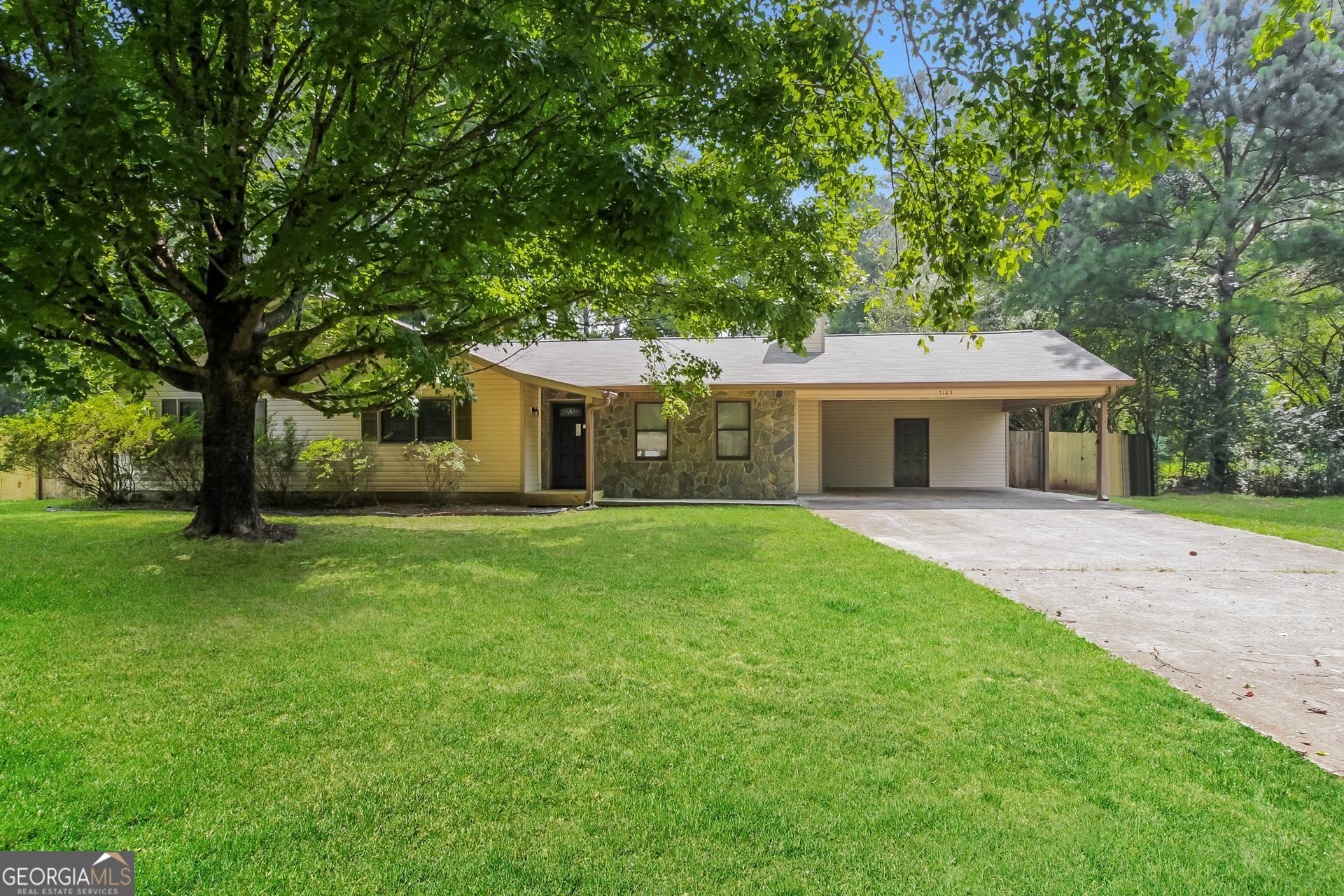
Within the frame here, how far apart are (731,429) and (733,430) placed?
46 mm

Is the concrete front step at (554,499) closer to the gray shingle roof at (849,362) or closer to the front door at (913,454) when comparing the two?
the gray shingle roof at (849,362)

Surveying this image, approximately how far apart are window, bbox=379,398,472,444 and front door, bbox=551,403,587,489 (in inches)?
84.4

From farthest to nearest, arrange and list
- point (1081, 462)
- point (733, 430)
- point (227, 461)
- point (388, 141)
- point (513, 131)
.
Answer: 1. point (1081, 462)
2. point (733, 430)
3. point (227, 461)
4. point (513, 131)
5. point (388, 141)

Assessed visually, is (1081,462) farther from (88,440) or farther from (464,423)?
(88,440)

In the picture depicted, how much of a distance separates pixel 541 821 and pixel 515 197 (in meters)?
3.60

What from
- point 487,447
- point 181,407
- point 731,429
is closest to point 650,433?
point 731,429

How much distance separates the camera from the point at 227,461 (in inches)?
321

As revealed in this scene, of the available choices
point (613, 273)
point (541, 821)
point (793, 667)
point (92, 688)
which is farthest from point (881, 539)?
point (92, 688)

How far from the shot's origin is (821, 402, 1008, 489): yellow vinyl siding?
1742cm

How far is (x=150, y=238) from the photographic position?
475cm

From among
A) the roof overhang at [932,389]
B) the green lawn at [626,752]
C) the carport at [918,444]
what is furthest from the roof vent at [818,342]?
the green lawn at [626,752]

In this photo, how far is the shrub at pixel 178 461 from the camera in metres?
12.4

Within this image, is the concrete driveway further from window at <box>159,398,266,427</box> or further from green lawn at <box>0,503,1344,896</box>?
window at <box>159,398,266,427</box>

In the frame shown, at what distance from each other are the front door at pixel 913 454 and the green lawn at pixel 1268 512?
4.23m
